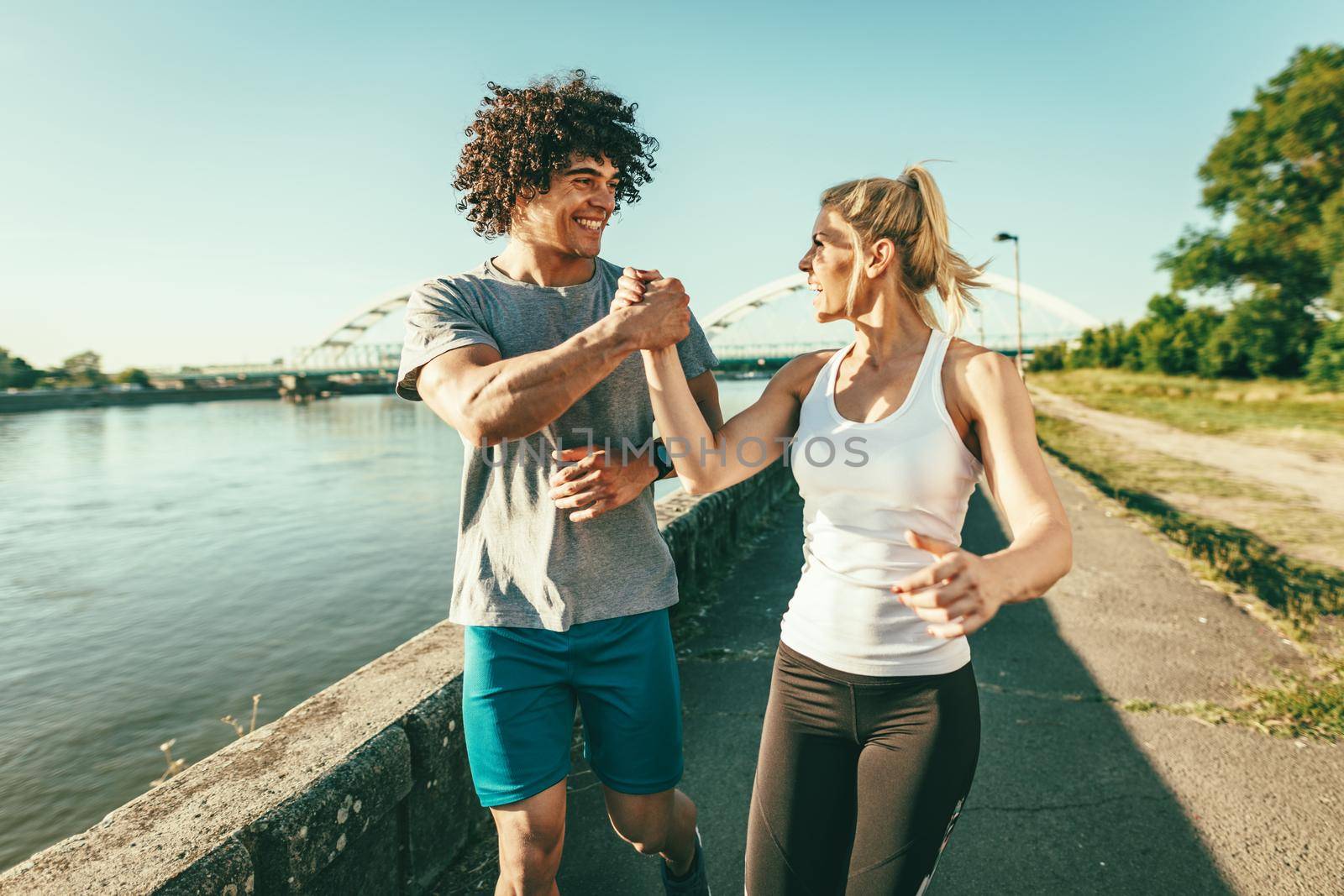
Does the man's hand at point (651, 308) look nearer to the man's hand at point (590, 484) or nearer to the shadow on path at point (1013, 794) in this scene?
the man's hand at point (590, 484)

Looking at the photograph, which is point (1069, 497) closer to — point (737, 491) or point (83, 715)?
point (737, 491)

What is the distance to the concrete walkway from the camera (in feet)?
7.49

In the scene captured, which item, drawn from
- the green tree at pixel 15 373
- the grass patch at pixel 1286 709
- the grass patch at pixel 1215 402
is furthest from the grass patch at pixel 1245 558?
the green tree at pixel 15 373

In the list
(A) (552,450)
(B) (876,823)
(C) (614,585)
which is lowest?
(B) (876,823)

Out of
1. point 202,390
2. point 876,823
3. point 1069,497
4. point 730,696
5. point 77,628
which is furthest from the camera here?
point 202,390

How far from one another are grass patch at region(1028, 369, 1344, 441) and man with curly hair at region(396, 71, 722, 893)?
21.8 metres

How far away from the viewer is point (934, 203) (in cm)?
186

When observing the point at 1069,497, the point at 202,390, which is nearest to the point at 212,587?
the point at 1069,497

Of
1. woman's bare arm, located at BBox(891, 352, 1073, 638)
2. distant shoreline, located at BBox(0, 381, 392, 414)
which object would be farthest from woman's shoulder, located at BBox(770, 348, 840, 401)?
distant shoreline, located at BBox(0, 381, 392, 414)

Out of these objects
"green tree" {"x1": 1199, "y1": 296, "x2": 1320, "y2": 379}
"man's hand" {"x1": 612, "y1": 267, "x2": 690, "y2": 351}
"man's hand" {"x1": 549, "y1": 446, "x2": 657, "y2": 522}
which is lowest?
"man's hand" {"x1": 549, "y1": 446, "x2": 657, "y2": 522}

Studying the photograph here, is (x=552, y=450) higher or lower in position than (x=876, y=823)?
higher

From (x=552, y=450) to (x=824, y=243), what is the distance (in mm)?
871

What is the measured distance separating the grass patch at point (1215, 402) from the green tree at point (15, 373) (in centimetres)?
8485

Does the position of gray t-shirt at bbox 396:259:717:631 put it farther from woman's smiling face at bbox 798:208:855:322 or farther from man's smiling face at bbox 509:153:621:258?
woman's smiling face at bbox 798:208:855:322
